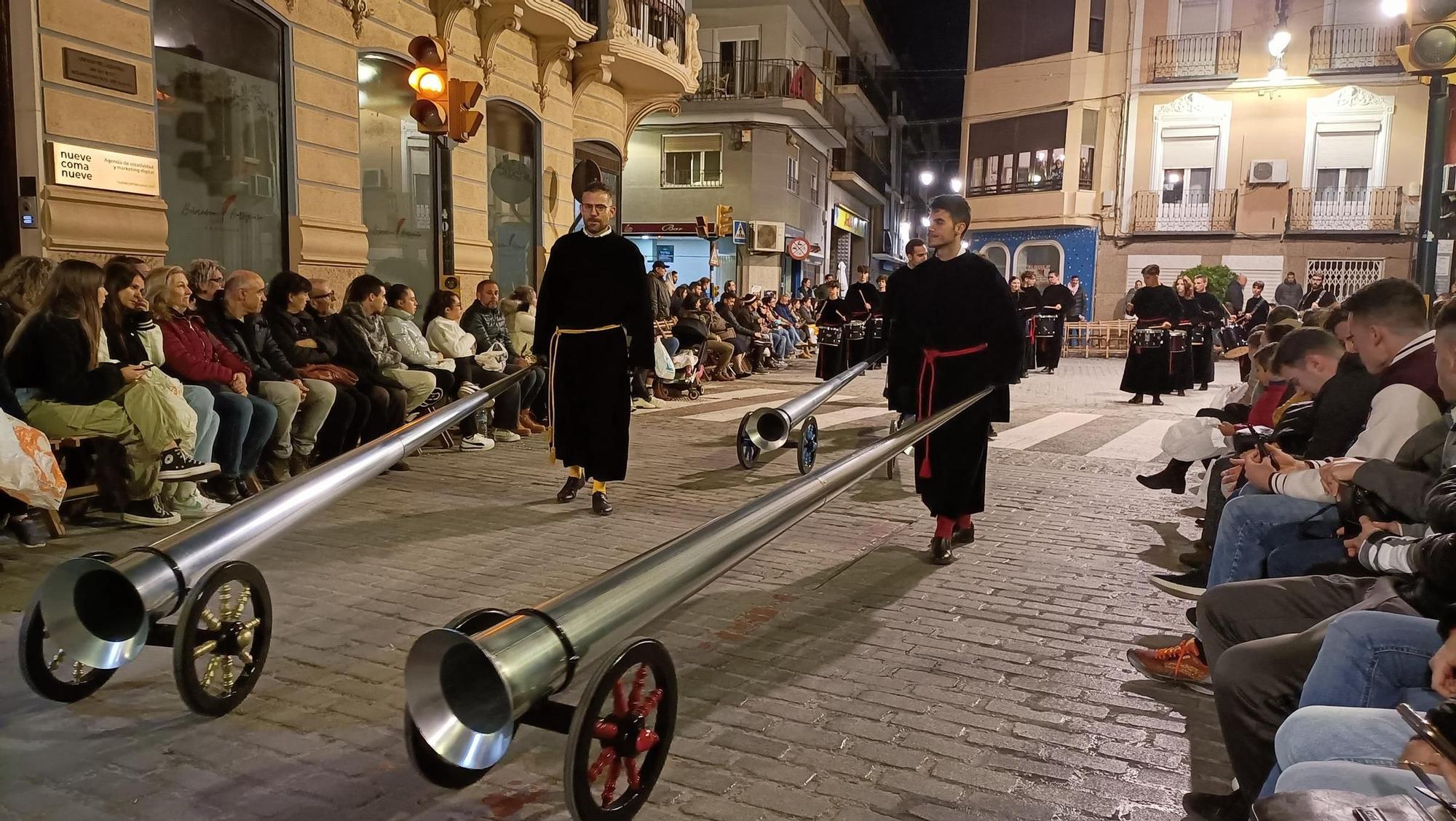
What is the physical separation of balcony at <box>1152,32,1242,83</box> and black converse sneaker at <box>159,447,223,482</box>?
1196 inches

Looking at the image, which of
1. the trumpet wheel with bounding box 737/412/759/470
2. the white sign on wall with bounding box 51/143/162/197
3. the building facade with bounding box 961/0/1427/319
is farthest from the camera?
the building facade with bounding box 961/0/1427/319

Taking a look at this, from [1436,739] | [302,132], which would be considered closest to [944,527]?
[1436,739]

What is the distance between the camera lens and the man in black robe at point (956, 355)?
18.8ft

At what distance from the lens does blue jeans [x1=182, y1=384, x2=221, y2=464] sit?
6449 millimetres

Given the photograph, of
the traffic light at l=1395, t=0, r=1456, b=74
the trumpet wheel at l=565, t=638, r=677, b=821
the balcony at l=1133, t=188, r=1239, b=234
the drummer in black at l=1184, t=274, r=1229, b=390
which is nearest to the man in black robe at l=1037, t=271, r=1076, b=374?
the drummer in black at l=1184, t=274, r=1229, b=390

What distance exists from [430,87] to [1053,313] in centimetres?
1295

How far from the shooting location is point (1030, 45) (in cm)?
3177

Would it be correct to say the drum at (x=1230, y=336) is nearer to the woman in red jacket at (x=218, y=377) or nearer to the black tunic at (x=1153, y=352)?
the black tunic at (x=1153, y=352)

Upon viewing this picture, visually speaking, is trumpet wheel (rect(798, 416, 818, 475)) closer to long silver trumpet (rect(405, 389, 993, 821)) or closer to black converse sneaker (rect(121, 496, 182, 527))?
black converse sneaker (rect(121, 496, 182, 527))

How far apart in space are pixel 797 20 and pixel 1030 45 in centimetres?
737

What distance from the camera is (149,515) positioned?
620 cm

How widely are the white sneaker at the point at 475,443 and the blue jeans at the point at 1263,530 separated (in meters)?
6.77

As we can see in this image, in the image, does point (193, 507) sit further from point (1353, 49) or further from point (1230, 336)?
point (1353, 49)

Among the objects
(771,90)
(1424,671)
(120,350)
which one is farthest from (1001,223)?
(1424,671)
